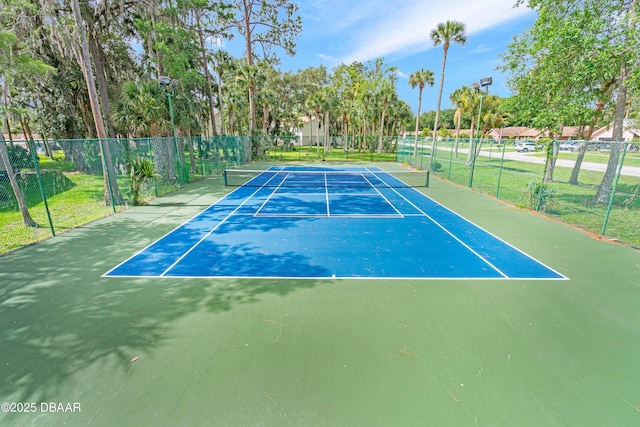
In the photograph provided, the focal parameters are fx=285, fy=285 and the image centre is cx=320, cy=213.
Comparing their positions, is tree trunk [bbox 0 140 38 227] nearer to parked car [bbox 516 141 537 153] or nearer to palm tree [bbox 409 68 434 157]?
parked car [bbox 516 141 537 153]

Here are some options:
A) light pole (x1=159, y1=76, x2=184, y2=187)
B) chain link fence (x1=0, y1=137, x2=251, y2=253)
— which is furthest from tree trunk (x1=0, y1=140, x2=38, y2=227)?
light pole (x1=159, y1=76, x2=184, y2=187)

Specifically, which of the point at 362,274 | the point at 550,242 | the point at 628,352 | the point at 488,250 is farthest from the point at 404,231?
the point at 628,352

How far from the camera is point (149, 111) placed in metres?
14.1

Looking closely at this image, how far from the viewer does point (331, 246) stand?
6.86 meters

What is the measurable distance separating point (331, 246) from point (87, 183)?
16.8 meters

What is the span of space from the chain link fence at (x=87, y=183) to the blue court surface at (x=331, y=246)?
3.43 metres

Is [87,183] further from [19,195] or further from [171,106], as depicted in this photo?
[19,195]

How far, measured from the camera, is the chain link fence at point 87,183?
8.04 m

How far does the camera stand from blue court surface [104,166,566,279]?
5574 mm

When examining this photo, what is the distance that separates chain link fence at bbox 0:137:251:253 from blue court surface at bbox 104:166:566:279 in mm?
3430

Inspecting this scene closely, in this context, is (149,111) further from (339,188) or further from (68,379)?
(68,379)

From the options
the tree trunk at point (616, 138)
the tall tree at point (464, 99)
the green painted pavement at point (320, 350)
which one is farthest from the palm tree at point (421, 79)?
the green painted pavement at point (320, 350)

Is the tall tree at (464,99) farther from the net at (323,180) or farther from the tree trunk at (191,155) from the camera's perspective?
the tree trunk at (191,155)

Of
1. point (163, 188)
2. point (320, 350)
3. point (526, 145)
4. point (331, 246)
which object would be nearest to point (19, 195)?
point (163, 188)
